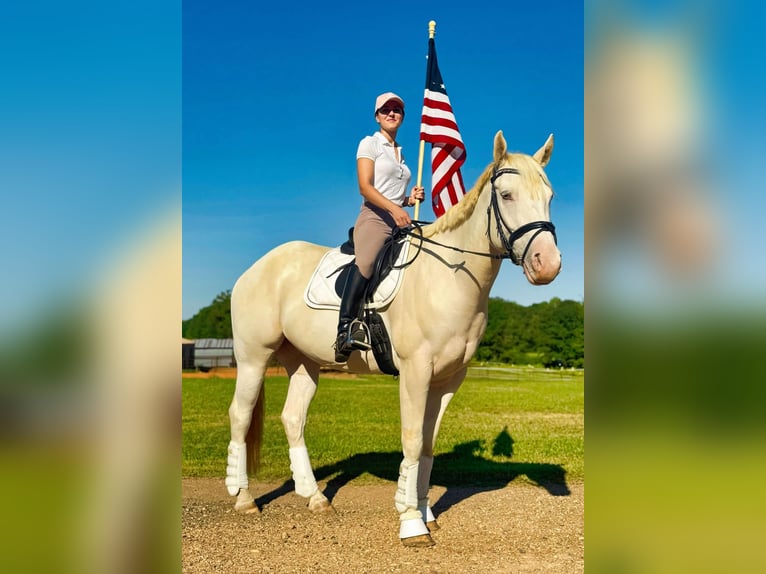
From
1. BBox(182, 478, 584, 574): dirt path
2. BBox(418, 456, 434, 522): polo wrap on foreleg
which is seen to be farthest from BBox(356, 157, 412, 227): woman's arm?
BBox(182, 478, 584, 574): dirt path

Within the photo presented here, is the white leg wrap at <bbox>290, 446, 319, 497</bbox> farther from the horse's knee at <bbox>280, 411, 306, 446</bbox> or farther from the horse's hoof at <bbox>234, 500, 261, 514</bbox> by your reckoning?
the horse's hoof at <bbox>234, 500, 261, 514</bbox>

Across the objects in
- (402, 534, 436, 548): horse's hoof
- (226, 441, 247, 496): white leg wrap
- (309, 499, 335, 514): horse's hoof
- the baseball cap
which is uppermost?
the baseball cap

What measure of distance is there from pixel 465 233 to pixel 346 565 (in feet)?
10.3

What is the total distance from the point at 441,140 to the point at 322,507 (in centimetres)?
441

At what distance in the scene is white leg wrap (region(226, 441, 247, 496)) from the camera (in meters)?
7.14

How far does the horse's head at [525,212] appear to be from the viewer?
14.9 feet

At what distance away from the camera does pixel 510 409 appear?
22.1 meters

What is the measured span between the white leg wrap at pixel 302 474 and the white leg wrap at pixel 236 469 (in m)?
0.59

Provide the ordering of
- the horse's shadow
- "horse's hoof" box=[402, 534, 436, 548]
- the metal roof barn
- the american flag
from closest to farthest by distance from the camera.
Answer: "horse's hoof" box=[402, 534, 436, 548]
the american flag
the horse's shadow
the metal roof barn

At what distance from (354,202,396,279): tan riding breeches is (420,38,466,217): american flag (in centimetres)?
66

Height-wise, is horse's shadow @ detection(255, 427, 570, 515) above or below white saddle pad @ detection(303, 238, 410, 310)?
below

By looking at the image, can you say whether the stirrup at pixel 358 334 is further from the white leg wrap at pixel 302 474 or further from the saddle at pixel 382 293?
the white leg wrap at pixel 302 474
